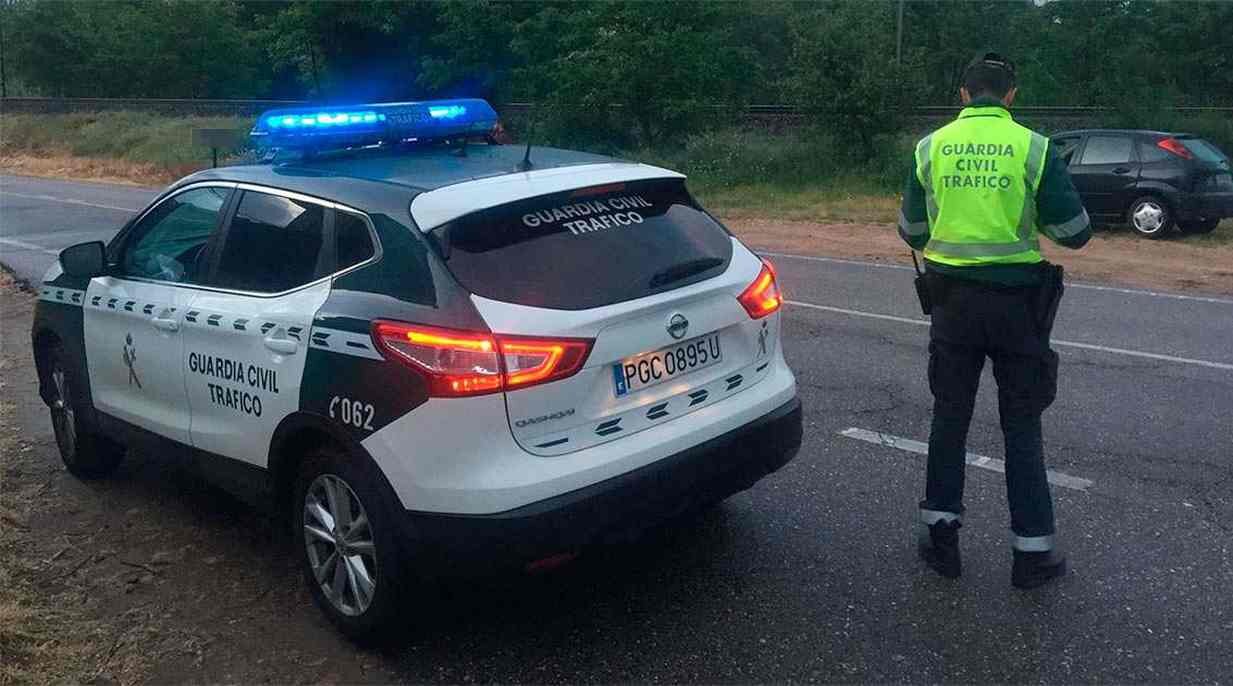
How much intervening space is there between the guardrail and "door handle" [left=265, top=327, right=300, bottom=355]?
2325 cm

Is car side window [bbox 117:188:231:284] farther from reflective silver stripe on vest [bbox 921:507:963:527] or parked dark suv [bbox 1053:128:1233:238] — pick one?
parked dark suv [bbox 1053:128:1233:238]

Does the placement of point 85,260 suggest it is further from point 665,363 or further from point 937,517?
point 937,517

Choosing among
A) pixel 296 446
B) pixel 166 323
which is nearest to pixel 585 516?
pixel 296 446

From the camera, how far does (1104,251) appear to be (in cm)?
1453

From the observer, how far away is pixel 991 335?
414 centimetres

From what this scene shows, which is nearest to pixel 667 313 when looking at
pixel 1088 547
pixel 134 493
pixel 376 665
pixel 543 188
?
pixel 543 188

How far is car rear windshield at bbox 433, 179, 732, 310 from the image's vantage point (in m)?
3.70

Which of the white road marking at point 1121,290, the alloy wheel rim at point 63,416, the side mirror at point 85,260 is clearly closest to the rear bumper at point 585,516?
the side mirror at point 85,260

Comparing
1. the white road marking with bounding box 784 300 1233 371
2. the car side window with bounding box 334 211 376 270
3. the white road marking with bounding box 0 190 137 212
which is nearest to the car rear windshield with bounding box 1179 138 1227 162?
the white road marking with bounding box 784 300 1233 371

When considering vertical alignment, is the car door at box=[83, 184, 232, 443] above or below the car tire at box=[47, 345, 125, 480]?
above

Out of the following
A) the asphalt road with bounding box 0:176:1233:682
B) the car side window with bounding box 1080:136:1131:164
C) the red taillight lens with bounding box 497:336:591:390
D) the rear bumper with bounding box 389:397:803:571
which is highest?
the red taillight lens with bounding box 497:336:591:390

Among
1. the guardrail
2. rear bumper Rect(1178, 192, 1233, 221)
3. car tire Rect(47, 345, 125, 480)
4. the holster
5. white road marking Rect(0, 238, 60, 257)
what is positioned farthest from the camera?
the guardrail

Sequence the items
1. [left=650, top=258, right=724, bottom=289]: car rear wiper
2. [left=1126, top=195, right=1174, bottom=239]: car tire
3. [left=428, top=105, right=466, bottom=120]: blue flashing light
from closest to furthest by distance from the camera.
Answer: [left=650, top=258, right=724, bottom=289]: car rear wiper, [left=428, top=105, right=466, bottom=120]: blue flashing light, [left=1126, top=195, right=1174, bottom=239]: car tire

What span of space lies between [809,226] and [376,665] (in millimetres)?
14658
